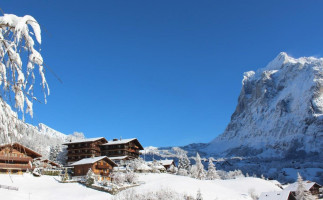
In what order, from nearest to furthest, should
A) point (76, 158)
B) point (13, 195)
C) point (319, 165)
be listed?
1. point (13, 195)
2. point (76, 158)
3. point (319, 165)

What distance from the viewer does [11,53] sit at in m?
5.33

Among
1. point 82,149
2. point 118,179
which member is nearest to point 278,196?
point 118,179

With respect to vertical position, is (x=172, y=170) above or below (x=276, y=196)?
above

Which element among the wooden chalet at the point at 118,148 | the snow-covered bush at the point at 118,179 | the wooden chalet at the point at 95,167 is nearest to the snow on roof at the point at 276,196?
the snow-covered bush at the point at 118,179

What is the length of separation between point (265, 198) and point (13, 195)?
152 ft

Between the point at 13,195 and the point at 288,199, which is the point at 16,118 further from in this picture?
the point at 288,199

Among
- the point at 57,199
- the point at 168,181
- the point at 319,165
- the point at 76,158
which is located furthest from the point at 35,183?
the point at 319,165

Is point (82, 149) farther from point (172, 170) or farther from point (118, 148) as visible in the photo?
point (172, 170)

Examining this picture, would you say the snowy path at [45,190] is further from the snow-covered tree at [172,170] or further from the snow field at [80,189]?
the snow-covered tree at [172,170]

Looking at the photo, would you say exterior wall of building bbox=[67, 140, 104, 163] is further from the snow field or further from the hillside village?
the snow field

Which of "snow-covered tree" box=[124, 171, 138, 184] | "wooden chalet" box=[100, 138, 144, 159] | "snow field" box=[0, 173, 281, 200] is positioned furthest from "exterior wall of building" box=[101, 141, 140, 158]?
"snow-covered tree" box=[124, 171, 138, 184]

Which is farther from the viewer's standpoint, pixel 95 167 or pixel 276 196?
pixel 95 167

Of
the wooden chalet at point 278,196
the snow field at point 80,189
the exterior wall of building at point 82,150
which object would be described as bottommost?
the wooden chalet at point 278,196

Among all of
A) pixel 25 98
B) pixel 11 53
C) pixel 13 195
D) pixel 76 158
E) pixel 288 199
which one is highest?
pixel 76 158
